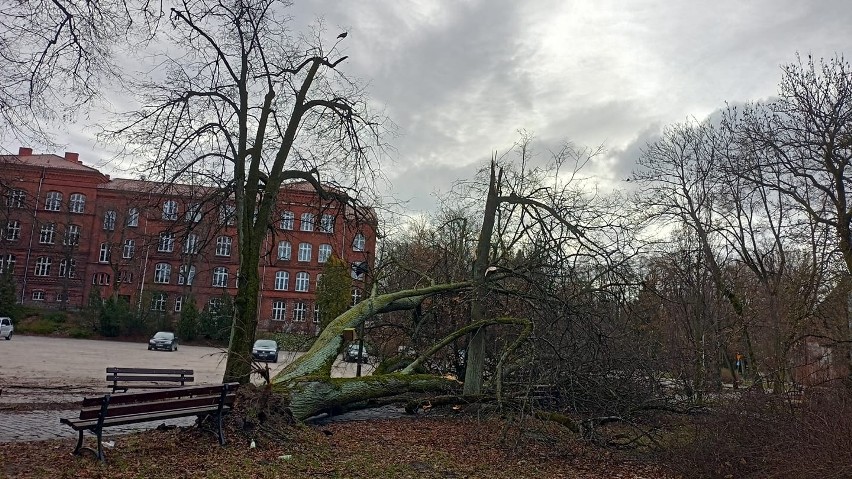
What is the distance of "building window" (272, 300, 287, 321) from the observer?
177 feet

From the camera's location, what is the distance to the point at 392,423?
12344 millimetres

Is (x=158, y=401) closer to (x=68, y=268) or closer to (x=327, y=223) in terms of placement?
(x=327, y=223)

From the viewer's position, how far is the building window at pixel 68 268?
170 ft

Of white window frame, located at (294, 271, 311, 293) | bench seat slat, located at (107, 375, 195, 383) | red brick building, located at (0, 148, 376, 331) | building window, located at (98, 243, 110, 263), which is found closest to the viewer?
bench seat slat, located at (107, 375, 195, 383)

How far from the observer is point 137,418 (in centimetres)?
746

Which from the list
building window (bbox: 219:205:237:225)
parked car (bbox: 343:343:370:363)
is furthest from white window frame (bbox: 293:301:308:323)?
building window (bbox: 219:205:237:225)

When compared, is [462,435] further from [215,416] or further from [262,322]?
[262,322]

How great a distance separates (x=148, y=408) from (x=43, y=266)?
5357 cm

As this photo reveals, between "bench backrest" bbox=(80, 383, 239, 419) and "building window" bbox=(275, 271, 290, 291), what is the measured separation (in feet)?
153

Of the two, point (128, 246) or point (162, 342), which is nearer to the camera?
point (162, 342)

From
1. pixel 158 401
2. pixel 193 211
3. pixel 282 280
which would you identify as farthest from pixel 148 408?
pixel 282 280

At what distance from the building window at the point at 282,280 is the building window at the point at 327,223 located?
40.5 meters

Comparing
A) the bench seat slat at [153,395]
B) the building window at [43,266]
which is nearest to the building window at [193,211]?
the bench seat slat at [153,395]

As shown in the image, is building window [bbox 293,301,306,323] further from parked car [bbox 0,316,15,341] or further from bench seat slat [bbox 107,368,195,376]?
bench seat slat [bbox 107,368,195,376]
